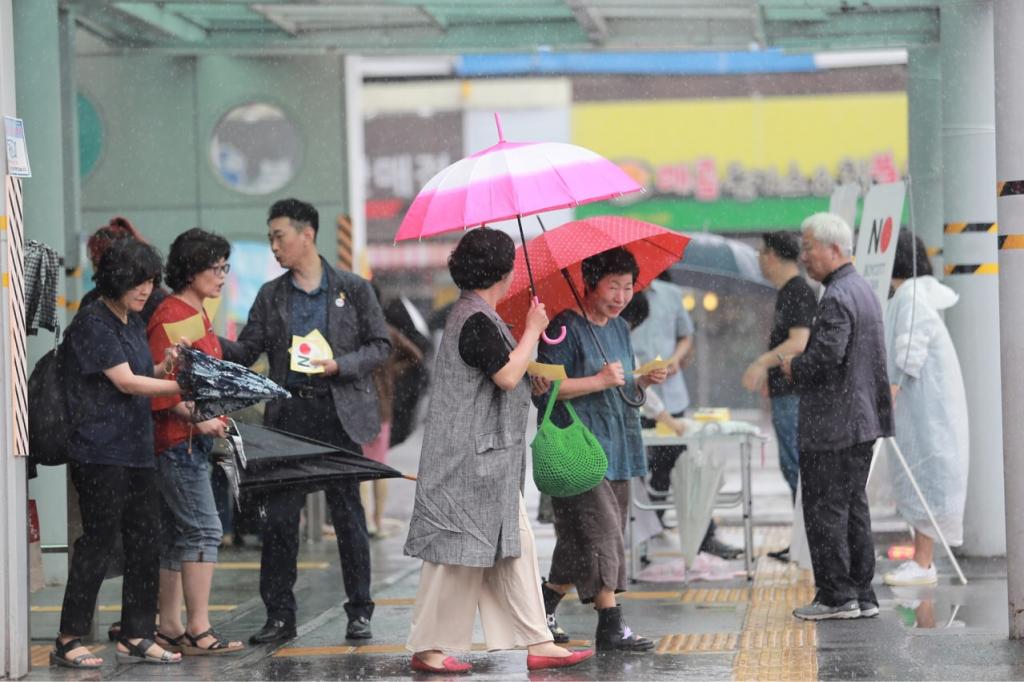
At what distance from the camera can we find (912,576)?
8.63 m

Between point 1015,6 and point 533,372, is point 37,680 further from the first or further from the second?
point 1015,6

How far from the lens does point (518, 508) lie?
20.9 ft

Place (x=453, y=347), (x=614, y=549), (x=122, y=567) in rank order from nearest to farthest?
(x=453, y=347)
(x=614, y=549)
(x=122, y=567)

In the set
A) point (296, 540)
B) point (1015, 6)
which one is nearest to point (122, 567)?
point (296, 540)

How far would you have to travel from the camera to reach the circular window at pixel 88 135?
38.7ft

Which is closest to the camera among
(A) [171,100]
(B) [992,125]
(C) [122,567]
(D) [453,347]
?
(D) [453,347]

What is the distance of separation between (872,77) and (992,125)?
62.0ft

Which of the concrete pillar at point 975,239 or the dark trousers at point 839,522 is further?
the concrete pillar at point 975,239

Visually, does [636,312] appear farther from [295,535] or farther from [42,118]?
[42,118]

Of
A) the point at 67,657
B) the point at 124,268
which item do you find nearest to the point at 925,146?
the point at 124,268

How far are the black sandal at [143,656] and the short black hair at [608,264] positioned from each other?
2410 millimetres

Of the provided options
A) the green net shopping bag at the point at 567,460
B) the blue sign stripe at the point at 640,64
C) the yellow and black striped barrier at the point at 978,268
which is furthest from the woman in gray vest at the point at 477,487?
the blue sign stripe at the point at 640,64

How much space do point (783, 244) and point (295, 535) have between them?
139 inches

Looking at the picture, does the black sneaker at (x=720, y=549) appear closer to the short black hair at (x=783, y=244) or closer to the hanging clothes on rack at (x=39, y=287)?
the short black hair at (x=783, y=244)
